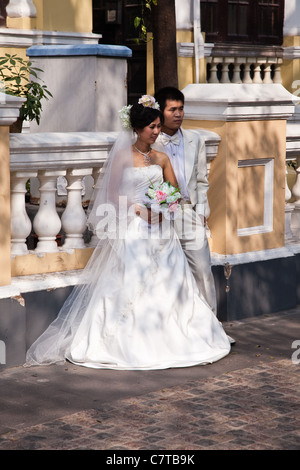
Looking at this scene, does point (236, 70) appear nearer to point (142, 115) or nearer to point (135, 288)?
point (142, 115)

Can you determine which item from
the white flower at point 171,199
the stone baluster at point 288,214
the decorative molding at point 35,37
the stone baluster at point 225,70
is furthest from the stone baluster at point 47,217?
the stone baluster at point 225,70

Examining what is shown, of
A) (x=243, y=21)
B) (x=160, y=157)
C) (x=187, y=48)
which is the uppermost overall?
(x=243, y=21)

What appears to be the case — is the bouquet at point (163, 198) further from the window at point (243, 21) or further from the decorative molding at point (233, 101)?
the window at point (243, 21)

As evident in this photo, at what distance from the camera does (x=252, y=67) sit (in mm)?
15734

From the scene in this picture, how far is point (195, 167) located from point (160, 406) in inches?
83.3

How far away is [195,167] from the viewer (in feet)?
22.9

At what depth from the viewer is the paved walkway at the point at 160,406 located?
494 cm

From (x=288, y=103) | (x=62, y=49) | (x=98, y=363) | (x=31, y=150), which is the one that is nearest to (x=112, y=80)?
(x=62, y=49)

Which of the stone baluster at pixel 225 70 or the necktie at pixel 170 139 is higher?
the stone baluster at pixel 225 70

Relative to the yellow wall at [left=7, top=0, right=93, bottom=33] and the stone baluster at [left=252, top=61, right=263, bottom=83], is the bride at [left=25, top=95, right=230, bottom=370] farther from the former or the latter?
the stone baluster at [left=252, top=61, right=263, bottom=83]

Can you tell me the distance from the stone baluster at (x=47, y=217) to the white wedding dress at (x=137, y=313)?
339mm

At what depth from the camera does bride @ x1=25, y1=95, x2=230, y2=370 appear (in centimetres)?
642

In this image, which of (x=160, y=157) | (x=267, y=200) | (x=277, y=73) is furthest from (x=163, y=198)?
(x=277, y=73)

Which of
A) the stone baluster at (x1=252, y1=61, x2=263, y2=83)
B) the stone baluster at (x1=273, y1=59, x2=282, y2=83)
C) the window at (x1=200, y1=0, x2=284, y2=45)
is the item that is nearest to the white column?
the window at (x1=200, y1=0, x2=284, y2=45)
